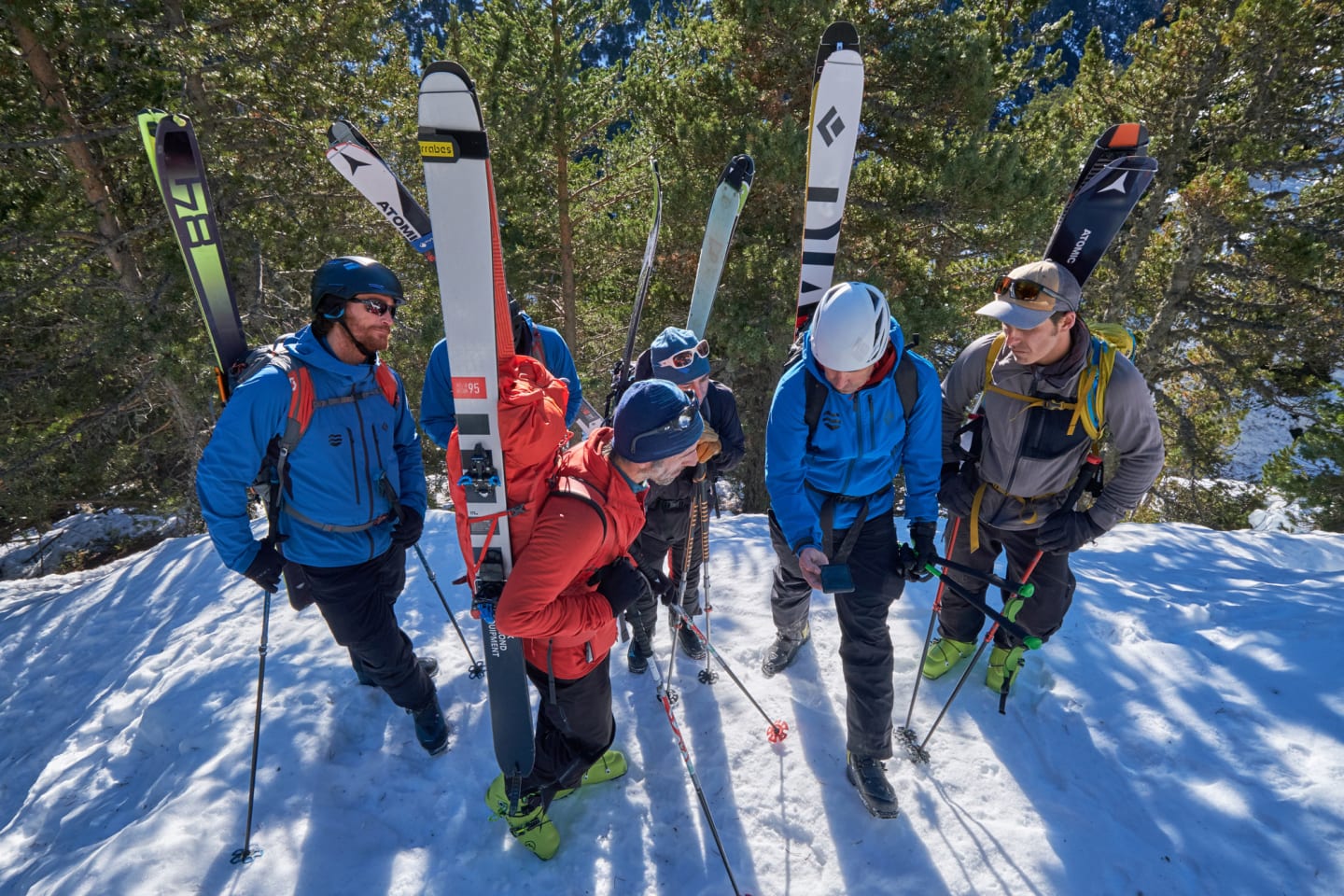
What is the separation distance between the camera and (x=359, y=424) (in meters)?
2.93

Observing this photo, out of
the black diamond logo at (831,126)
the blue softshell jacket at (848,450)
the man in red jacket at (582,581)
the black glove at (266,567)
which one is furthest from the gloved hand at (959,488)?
the black glove at (266,567)

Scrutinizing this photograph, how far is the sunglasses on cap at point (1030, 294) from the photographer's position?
2.73m

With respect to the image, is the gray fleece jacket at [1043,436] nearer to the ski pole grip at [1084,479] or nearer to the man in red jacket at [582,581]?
the ski pole grip at [1084,479]

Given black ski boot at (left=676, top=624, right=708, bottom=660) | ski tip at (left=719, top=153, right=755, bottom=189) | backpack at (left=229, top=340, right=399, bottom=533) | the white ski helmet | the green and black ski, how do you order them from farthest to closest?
A: the green and black ski
ski tip at (left=719, top=153, right=755, bottom=189)
black ski boot at (left=676, top=624, right=708, bottom=660)
backpack at (left=229, top=340, right=399, bottom=533)
the white ski helmet

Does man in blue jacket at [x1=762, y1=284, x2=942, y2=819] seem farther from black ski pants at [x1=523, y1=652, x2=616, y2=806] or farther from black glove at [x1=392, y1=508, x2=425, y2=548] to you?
black glove at [x1=392, y1=508, x2=425, y2=548]

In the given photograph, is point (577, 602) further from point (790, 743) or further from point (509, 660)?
point (790, 743)

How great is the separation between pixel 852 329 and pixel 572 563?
1.55 metres

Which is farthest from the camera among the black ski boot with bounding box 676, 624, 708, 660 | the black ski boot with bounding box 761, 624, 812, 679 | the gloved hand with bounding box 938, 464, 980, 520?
the black ski boot with bounding box 676, 624, 708, 660

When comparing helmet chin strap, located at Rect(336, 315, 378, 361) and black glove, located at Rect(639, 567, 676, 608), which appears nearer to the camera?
black glove, located at Rect(639, 567, 676, 608)

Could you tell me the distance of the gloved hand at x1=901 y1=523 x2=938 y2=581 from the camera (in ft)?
9.45

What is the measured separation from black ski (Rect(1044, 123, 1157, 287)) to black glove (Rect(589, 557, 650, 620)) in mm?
3063

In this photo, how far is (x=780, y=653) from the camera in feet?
12.7

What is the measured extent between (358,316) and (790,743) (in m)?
3.21

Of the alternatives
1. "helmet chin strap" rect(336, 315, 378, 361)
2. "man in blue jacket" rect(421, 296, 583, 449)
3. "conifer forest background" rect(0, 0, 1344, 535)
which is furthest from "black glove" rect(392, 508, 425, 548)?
"conifer forest background" rect(0, 0, 1344, 535)
